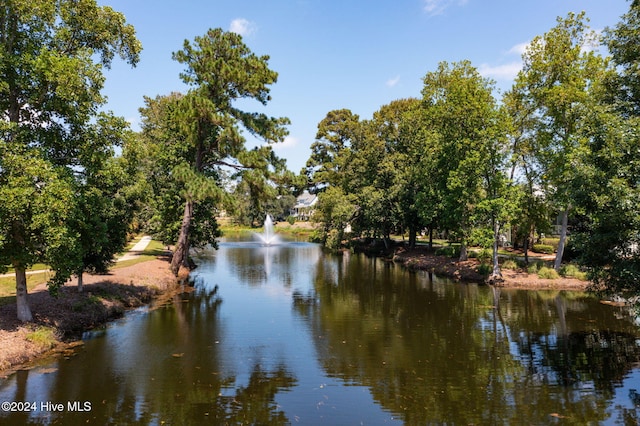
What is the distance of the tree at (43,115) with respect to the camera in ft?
43.0

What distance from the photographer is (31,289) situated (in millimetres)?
20031

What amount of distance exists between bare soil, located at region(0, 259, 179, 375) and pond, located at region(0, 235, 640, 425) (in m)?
0.88

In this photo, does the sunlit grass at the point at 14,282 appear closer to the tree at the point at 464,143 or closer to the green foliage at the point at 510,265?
the tree at the point at 464,143

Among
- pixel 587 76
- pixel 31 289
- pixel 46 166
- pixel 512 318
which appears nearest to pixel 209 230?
pixel 31 289

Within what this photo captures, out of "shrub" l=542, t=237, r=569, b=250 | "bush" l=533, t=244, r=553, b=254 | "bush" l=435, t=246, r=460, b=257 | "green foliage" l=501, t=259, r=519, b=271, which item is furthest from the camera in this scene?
"shrub" l=542, t=237, r=569, b=250

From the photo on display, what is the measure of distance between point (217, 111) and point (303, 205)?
89.4 m

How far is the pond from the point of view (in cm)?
1044

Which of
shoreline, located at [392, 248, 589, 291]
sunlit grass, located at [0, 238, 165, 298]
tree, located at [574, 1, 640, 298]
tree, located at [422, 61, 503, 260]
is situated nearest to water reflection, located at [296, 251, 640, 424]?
shoreline, located at [392, 248, 589, 291]

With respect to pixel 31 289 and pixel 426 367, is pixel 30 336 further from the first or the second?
pixel 426 367

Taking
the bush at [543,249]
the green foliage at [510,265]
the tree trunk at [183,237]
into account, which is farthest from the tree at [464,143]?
the tree trunk at [183,237]

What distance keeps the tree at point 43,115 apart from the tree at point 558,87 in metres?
28.1

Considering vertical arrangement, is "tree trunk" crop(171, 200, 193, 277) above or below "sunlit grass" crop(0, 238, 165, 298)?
above

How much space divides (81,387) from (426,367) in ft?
35.3

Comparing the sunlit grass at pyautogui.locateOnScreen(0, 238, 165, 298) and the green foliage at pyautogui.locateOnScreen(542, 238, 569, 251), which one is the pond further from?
the green foliage at pyautogui.locateOnScreen(542, 238, 569, 251)
